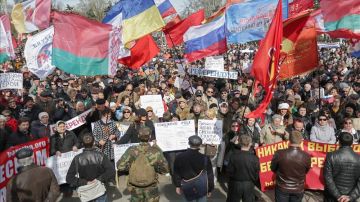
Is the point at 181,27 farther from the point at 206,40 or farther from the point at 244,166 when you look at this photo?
the point at 244,166

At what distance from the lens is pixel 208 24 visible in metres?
9.81

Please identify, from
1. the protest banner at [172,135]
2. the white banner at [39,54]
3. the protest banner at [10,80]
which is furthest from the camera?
the protest banner at [10,80]

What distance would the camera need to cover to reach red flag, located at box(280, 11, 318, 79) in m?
7.51

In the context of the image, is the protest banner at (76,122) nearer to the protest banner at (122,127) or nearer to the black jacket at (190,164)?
the protest banner at (122,127)

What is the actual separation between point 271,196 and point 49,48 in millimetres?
6168

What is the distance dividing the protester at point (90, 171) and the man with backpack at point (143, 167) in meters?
0.28

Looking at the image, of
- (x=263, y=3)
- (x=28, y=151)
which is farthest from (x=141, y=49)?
(x=28, y=151)

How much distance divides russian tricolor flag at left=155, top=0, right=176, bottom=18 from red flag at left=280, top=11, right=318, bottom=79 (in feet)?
14.0

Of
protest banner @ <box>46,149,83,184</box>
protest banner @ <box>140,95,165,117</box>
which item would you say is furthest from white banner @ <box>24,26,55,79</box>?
protest banner @ <box>46,149,83,184</box>

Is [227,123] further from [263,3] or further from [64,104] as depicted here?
[64,104]

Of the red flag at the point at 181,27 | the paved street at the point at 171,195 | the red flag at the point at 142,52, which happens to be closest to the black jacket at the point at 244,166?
the paved street at the point at 171,195

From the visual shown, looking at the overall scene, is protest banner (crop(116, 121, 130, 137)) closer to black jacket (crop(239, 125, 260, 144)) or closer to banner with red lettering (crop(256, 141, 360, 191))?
black jacket (crop(239, 125, 260, 144))

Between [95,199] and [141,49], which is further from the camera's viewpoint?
[141,49]

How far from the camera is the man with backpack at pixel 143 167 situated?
17.0 ft
